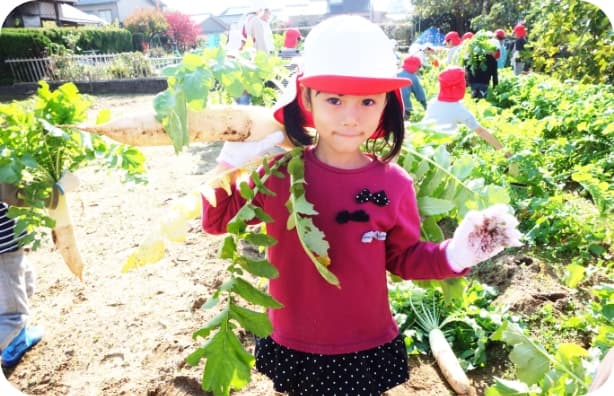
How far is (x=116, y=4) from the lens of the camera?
33531mm

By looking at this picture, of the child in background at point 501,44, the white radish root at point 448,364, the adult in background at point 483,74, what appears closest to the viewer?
the white radish root at point 448,364

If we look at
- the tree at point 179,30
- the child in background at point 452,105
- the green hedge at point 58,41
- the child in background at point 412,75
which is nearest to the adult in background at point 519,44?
the child in background at point 412,75

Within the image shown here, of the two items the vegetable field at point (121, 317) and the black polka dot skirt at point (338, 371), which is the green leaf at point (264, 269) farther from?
the vegetable field at point (121, 317)

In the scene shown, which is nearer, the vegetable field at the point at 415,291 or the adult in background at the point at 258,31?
the vegetable field at the point at 415,291

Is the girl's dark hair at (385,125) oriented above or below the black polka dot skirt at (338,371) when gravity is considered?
above

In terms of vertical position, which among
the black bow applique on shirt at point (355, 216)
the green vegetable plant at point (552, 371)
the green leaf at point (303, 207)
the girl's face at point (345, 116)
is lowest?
the green vegetable plant at point (552, 371)

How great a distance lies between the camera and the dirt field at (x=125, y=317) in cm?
241

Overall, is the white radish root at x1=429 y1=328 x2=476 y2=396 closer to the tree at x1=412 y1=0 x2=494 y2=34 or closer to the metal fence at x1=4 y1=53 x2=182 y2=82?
the metal fence at x1=4 y1=53 x2=182 y2=82

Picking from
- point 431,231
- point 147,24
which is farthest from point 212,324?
point 147,24

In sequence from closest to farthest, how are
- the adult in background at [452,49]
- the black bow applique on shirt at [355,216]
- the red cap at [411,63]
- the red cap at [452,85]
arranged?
the black bow applique on shirt at [355,216] < the red cap at [452,85] < the red cap at [411,63] < the adult in background at [452,49]

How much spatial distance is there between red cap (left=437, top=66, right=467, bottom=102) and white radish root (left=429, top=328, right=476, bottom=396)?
2.37m

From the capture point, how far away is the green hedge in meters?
15.3

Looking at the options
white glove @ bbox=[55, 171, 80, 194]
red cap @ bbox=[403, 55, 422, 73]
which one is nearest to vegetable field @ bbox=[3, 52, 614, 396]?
white glove @ bbox=[55, 171, 80, 194]

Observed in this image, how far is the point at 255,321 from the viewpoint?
1.31 metres
